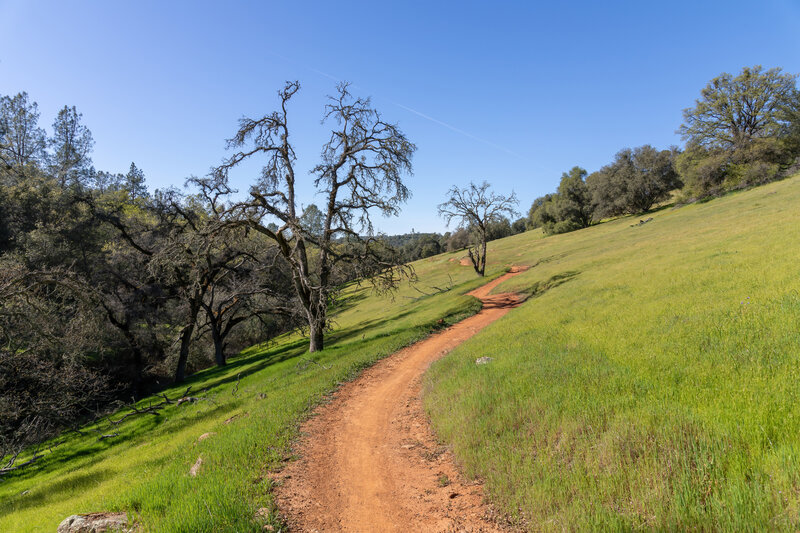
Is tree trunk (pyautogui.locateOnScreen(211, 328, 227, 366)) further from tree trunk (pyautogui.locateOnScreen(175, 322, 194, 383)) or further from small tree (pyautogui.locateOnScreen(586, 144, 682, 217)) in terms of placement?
small tree (pyautogui.locateOnScreen(586, 144, 682, 217))

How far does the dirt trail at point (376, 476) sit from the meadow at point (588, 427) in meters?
0.34

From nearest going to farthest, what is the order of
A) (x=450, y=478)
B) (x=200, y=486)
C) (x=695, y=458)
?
(x=695, y=458), (x=200, y=486), (x=450, y=478)

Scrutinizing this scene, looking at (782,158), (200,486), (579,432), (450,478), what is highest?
(782,158)

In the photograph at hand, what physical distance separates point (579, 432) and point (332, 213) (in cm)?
1380

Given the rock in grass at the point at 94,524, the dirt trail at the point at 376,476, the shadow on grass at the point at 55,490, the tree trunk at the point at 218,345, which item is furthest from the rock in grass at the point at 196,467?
the tree trunk at the point at 218,345

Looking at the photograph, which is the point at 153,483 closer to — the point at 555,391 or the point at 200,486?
the point at 200,486

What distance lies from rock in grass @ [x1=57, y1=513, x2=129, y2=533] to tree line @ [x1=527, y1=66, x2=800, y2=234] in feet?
201

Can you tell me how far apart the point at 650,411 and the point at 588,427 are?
818 millimetres

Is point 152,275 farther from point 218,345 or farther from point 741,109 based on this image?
point 741,109

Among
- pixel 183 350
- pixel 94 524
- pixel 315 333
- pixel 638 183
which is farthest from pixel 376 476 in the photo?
pixel 638 183

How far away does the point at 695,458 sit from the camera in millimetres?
3670

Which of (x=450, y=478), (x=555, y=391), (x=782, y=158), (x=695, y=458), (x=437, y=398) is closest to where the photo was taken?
(x=695, y=458)

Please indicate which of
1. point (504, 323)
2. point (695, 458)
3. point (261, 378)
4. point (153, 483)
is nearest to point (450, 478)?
point (695, 458)

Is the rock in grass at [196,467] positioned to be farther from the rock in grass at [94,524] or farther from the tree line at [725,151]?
the tree line at [725,151]
